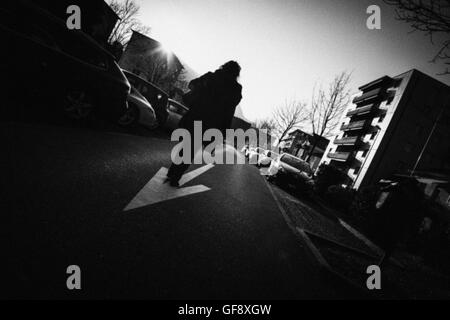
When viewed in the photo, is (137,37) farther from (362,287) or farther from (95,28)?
(362,287)

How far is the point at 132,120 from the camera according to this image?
7.97 meters

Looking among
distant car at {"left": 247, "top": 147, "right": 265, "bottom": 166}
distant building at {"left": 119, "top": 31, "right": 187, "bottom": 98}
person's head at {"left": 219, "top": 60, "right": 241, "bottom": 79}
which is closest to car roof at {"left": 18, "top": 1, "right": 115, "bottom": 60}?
person's head at {"left": 219, "top": 60, "right": 241, "bottom": 79}

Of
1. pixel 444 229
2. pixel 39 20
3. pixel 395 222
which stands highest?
pixel 39 20

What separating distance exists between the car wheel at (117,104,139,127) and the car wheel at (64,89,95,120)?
2355 millimetres

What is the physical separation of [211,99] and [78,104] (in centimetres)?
291

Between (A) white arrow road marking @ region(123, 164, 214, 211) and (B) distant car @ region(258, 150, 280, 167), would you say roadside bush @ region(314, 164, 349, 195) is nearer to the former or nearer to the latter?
(B) distant car @ region(258, 150, 280, 167)

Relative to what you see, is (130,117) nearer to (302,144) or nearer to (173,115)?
(173,115)

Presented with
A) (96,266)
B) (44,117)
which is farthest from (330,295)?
(44,117)

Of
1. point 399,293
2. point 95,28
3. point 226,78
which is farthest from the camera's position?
point 95,28

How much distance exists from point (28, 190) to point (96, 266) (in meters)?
1.21

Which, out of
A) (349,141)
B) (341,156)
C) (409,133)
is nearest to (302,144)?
(349,141)

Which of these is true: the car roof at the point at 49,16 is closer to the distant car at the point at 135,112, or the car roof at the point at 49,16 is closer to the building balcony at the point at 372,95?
the distant car at the point at 135,112

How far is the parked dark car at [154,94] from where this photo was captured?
9.68 metres

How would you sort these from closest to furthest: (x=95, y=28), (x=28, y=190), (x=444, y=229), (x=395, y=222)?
(x=28, y=190) → (x=395, y=222) → (x=444, y=229) → (x=95, y=28)
